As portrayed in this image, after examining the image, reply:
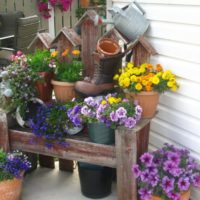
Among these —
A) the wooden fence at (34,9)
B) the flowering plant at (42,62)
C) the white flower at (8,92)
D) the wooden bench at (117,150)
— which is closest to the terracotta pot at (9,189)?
the wooden bench at (117,150)

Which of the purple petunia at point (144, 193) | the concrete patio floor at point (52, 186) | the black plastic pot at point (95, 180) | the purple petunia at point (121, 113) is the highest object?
the purple petunia at point (121, 113)

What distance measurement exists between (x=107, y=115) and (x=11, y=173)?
74 cm

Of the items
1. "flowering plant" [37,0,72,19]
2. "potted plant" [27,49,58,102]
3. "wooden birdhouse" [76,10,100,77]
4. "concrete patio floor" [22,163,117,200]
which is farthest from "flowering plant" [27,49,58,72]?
"flowering plant" [37,0,72,19]

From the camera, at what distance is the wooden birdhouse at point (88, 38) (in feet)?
9.08

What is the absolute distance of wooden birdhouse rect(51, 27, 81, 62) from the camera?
2.81 meters

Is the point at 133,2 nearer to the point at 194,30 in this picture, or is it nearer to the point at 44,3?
the point at 194,30

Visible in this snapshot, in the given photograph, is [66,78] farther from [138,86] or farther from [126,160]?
[126,160]

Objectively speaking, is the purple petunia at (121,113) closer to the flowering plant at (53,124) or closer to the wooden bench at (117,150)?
the wooden bench at (117,150)

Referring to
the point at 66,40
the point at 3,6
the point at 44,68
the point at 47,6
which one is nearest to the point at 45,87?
the point at 44,68

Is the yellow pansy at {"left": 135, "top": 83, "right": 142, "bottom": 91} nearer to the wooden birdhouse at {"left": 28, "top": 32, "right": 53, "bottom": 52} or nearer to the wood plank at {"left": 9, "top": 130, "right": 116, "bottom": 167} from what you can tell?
the wood plank at {"left": 9, "top": 130, "right": 116, "bottom": 167}

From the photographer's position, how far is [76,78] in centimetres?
272

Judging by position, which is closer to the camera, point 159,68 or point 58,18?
point 159,68

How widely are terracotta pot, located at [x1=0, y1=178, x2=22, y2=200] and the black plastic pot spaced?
1.44 feet

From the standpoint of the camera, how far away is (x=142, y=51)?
8.73 ft
